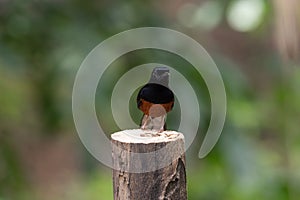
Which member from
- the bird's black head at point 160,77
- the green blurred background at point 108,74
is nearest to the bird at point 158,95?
the bird's black head at point 160,77

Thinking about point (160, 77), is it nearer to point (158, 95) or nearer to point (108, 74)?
point (158, 95)

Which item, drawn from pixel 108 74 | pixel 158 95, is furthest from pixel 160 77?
pixel 108 74

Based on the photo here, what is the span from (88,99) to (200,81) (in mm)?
258

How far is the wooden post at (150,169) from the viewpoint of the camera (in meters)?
0.88

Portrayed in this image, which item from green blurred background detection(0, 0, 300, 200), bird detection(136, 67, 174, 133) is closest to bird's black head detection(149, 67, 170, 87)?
bird detection(136, 67, 174, 133)

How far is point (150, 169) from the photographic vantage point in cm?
88

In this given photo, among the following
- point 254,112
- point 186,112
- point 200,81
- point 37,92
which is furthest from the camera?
point 254,112

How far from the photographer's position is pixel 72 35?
180 centimetres

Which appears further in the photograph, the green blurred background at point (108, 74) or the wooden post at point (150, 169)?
the green blurred background at point (108, 74)

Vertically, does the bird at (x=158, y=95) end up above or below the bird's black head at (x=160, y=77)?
below

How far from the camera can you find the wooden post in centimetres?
88

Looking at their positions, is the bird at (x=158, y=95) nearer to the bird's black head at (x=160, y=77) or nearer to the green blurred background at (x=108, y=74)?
the bird's black head at (x=160, y=77)

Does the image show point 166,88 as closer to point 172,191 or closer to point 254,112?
point 172,191

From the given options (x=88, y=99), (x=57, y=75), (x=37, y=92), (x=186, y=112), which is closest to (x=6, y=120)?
(x=37, y=92)
